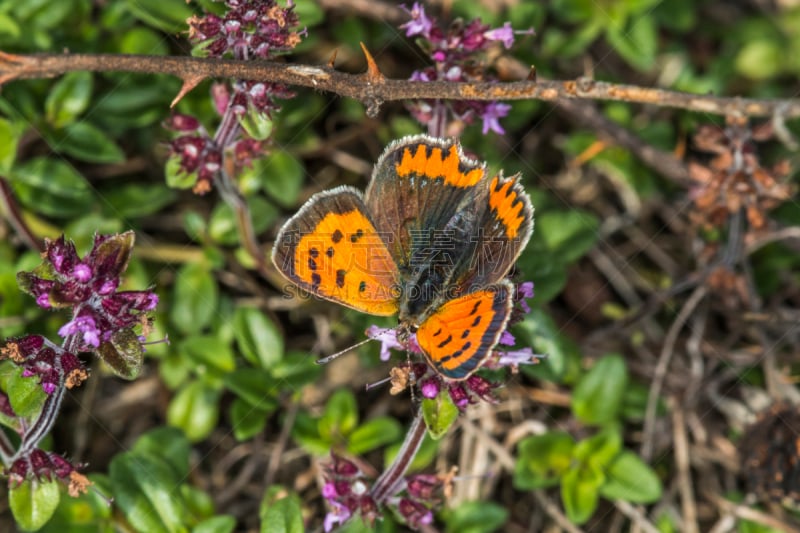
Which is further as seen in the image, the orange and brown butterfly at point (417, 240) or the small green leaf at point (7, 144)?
the small green leaf at point (7, 144)

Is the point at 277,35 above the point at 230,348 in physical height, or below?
above

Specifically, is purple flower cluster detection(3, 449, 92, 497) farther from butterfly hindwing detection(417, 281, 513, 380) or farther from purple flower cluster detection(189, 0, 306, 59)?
purple flower cluster detection(189, 0, 306, 59)

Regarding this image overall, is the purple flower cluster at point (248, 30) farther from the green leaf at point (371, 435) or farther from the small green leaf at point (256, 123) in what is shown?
the green leaf at point (371, 435)

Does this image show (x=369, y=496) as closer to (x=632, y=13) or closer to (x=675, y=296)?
(x=675, y=296)

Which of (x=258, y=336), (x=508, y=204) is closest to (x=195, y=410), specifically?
(x=258, y=336)

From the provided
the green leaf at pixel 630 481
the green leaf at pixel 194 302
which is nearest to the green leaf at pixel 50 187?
the green leaf at pixel 194 302

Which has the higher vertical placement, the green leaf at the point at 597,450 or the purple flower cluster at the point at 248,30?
the purple flower cluster at the point at 248,30

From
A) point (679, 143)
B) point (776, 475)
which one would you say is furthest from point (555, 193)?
point (776, 475)

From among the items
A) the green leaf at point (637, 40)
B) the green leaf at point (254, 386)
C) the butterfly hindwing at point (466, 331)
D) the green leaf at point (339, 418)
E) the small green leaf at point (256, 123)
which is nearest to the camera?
the butterfly hindwing at point (466, 331)
